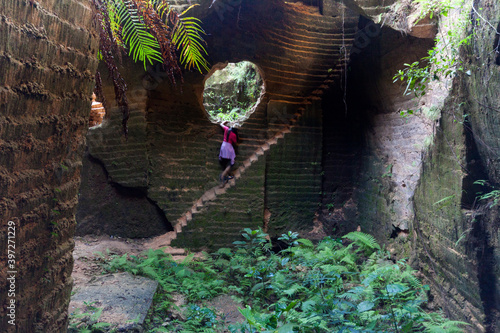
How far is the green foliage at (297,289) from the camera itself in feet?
10.6

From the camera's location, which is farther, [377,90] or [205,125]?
[205,125]

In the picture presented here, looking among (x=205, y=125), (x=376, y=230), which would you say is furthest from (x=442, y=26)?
(x=205, y=125)

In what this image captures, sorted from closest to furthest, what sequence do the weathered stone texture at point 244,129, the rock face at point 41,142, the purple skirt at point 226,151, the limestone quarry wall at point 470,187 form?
the rock face at point 41,142, the limestone quarry wall at point 470,187, the weathered stone texture at point 244,129, the purple skirt at point 226,151

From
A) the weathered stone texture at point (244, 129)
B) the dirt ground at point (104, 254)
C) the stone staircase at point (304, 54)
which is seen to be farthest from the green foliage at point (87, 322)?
the stone staircase at point (304, 54)

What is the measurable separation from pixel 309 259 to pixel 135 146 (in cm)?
403

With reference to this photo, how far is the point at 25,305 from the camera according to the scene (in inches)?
72.1

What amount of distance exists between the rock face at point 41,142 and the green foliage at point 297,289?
162 cm

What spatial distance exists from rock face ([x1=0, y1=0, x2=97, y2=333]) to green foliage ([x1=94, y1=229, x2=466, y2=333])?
5.31 ft

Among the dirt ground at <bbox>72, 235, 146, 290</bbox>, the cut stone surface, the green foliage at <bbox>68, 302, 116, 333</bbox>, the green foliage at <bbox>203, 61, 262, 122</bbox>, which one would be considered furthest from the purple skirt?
the green foliage at <bbox>203, 61, 262, 122</bbox>

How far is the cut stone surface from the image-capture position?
3.57 m

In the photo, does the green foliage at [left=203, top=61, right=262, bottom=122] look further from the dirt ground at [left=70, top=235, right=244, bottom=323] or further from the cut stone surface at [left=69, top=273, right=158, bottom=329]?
the cut stone surface at [left=69, top=273, right=158, bottom=329]

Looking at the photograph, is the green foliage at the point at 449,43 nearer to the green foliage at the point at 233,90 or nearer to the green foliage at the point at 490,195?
the green foliage at the point at 490,195

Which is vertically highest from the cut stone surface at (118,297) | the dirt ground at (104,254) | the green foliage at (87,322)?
the green foliage at (87,322)

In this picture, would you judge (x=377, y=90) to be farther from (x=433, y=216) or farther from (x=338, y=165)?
(x=433, y=216)
